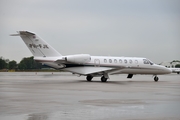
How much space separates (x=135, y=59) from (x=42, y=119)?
1115 inches

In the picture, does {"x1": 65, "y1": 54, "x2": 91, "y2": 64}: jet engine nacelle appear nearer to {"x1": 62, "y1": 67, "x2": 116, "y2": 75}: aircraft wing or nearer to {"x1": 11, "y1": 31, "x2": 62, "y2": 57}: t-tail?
{"x1": 62, "y1": 67, "x2": 116, "y2": 75}: aircraft wing

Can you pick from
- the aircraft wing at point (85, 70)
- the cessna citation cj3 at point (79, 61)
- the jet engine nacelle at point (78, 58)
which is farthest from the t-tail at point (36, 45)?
the aircraft wing at point (85, 70)

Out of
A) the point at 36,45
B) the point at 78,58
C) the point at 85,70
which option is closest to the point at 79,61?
the point at 78,58

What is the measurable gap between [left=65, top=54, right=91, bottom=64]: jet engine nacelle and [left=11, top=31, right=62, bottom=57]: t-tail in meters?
1.63

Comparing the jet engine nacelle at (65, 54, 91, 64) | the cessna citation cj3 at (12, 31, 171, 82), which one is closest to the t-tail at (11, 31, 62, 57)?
the cessna citation cj3 at (12, 31, 171, 82)

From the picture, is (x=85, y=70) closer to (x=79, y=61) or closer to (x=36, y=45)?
(x=79, y=61)

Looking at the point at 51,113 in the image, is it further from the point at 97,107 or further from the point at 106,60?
the point at 106,60

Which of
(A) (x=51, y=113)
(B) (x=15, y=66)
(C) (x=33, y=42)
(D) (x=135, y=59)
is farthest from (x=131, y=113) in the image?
(B) (x=15, y=66)

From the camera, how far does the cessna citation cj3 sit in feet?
102

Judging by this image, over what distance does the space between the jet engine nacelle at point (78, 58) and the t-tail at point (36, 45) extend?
5.33 feet

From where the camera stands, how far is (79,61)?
3247cm

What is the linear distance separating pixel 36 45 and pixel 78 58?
428 cm

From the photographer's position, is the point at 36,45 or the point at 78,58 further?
the point at 78,58

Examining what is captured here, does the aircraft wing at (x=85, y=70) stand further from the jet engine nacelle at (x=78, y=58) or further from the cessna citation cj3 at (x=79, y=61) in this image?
the jet engine nacelle at (x=78, y=58)
